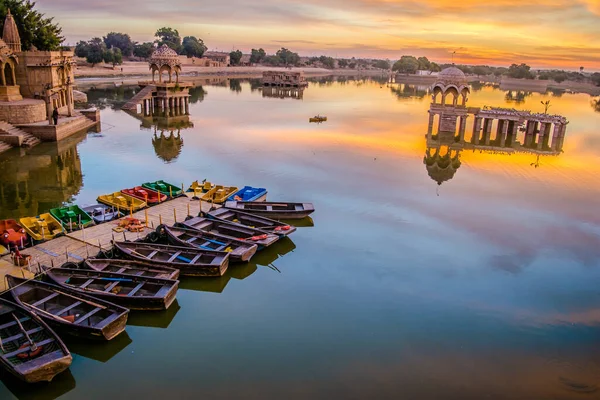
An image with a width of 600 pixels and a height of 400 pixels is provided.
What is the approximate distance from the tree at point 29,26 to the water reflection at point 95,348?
40.3 metres

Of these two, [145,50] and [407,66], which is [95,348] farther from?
[407,66]

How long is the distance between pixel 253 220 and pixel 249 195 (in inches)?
126

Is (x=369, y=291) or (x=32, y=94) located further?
(x=32, y=94)

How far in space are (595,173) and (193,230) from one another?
1162 inches

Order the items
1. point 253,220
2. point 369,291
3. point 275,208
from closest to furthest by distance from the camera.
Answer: point 369,291, point 253,220, point 275,208

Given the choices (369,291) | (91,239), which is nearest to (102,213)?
(91,239)

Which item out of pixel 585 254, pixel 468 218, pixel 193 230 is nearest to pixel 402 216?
pixel 468 218

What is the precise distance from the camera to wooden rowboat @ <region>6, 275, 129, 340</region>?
1205cm

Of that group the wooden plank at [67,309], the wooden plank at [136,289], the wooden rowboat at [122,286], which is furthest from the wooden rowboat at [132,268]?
the wooden plank at [67,309]

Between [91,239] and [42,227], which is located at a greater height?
[42,227]

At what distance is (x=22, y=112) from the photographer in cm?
3425

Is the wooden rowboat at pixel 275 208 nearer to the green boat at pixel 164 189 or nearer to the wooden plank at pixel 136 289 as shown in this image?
the green boat at pixel 164 189

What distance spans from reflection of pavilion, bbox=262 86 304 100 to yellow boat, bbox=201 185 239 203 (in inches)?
2358

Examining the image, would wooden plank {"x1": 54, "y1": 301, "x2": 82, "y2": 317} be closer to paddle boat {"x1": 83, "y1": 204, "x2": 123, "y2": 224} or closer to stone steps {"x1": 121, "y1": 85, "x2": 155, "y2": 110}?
paddle boat {"x1": 83, "y1": 204, "x2": 123, "y2": 224}
